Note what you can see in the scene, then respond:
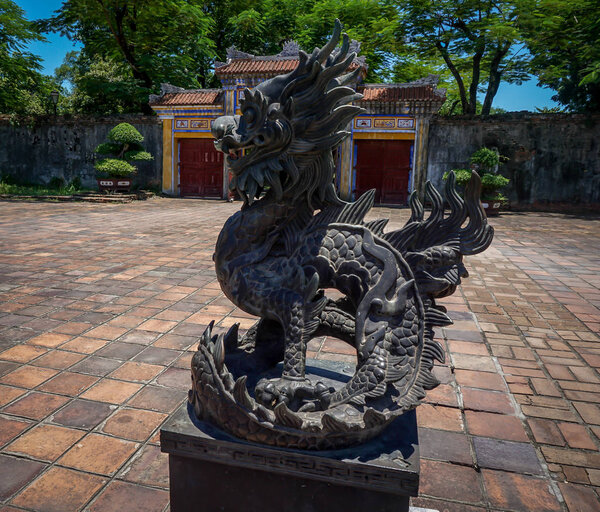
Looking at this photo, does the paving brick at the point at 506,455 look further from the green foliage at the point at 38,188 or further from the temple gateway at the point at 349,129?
the green foliage at the point at 38,188

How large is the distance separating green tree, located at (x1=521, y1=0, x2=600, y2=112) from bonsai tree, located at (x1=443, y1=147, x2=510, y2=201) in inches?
126

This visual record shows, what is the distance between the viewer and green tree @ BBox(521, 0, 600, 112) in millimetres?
14055

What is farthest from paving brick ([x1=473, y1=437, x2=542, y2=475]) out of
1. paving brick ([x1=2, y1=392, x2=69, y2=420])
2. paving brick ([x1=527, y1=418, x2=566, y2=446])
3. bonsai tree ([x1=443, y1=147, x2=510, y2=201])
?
bonsai tree ([x1=443, y1=147, x2=510, y2=201])

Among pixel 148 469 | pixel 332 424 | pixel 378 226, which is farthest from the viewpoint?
pixel 148 469

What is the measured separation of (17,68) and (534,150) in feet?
62.9

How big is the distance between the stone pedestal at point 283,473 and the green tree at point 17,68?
68.6 ft

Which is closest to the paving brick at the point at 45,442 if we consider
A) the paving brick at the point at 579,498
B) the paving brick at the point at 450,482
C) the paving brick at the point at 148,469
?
the paving brick at the point at 148,469

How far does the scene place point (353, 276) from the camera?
175 centimetres

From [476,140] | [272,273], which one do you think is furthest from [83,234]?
[476,140]

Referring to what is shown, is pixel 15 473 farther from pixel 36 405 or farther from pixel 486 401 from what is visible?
pixel 486 401

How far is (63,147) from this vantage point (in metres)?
18.4

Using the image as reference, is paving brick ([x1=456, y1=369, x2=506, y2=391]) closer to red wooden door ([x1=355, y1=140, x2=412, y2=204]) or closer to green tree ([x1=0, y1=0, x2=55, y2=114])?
red wooden door ([x1=355, y1=140, x2=412, y2=204])

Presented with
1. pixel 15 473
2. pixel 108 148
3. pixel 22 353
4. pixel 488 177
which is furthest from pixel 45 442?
pixel 108 148

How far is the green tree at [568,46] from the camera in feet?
46.1
